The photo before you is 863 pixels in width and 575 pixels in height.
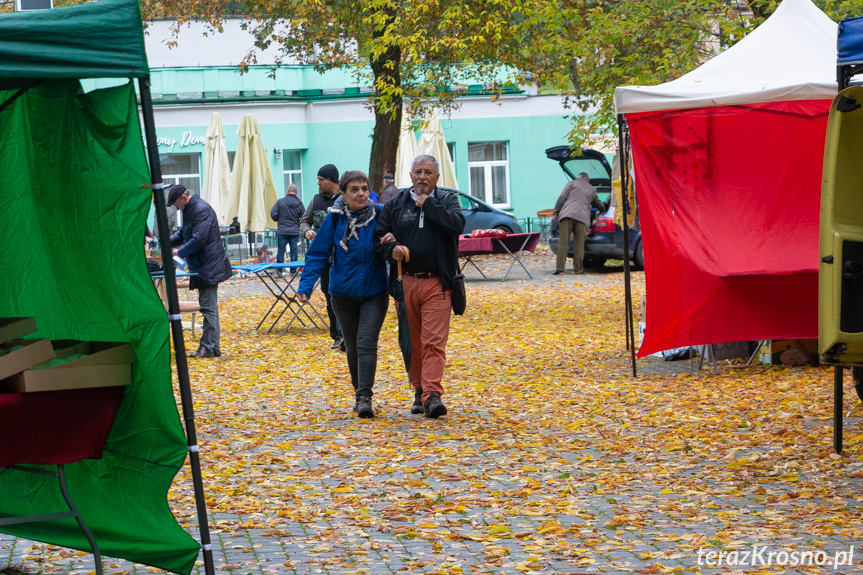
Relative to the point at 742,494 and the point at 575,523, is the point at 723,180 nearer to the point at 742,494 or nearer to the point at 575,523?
the point at 742,494

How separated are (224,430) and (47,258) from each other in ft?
12.3

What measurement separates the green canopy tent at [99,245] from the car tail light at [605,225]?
57.9ft

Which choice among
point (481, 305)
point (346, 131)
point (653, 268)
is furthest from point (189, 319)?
point (346, 131)

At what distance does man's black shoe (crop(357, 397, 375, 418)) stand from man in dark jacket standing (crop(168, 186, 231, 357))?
162 inches

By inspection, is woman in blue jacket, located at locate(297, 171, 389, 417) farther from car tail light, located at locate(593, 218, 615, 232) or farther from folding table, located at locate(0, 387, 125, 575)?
car tail light, located at locate(593, 218, 615, 232)

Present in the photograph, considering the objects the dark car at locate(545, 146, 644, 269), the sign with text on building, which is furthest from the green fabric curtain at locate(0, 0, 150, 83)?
the sign with text on building

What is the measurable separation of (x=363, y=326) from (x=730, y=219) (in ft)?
13.0

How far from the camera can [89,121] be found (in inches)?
181

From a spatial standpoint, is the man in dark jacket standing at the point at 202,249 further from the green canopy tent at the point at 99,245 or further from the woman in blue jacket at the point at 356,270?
the green canopy tent at the point at 99,245

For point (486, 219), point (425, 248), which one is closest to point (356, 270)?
point (425, 248)

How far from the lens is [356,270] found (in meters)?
8.34

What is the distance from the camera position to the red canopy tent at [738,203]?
32.9ft

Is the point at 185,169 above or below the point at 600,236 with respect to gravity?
above

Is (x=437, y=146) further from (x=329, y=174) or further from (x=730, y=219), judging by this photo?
(x=730, y=219)
